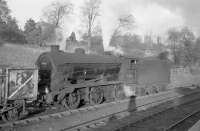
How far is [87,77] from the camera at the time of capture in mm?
13945

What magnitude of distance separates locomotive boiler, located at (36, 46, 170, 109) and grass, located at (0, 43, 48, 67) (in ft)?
46.6

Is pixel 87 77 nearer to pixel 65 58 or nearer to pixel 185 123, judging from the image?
pixel 65 58

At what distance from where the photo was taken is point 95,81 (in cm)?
1451

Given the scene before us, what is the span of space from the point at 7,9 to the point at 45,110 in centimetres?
3807

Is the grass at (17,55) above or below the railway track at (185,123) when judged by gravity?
above

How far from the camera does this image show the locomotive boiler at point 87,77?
492 inches

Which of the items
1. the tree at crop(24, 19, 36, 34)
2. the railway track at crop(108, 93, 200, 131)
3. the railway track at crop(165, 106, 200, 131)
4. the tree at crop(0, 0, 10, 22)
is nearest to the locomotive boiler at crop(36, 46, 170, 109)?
the railway track at crop(108, 93, 200, 131)

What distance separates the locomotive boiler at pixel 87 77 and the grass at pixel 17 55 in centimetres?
1421

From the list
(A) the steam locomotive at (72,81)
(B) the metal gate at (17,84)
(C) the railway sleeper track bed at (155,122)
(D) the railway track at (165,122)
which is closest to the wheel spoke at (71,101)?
(A) the steam locomotive at (72,81)

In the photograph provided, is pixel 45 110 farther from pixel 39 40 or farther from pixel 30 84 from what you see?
pixel 39 40

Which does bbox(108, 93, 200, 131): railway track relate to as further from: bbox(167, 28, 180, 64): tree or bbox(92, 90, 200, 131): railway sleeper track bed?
bbox(167, 28, 180, 64): tree

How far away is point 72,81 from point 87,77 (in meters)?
1.03

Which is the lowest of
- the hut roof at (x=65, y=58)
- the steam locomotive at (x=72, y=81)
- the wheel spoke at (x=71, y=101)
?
the wheel spoke at (x=71, y=101)

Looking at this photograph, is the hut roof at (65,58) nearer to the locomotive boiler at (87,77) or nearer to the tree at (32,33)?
the locomotive boiler at (87,77)
